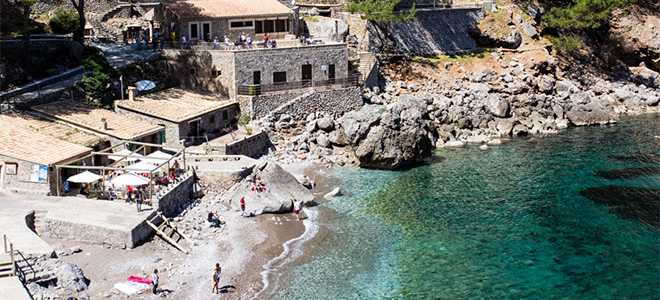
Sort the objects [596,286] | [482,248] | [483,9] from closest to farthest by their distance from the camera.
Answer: [596,286] < [482,248] < [483,9]

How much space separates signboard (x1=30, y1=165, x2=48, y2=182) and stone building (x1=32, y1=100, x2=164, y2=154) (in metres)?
7.33

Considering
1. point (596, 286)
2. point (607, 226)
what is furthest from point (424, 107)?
point (596, 286)

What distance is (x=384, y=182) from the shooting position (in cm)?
5034

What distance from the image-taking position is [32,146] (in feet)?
134

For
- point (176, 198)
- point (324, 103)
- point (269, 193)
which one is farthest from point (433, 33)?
point (176, 198)

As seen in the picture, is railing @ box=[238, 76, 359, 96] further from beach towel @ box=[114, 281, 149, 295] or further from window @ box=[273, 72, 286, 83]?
beach towel @ box=[114, 281, 149, 295]

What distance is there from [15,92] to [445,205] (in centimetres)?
3266

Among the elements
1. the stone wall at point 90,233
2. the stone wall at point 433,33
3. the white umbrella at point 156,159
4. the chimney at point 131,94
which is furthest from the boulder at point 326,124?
the stone wall at point 90,233

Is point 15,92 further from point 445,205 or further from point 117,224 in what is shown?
point 445,205

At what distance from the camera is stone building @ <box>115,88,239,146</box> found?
5069 cm

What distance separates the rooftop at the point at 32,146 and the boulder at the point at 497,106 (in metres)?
39.0

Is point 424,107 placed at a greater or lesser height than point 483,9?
lesser

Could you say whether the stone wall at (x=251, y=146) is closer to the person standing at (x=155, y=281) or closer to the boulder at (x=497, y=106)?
the person standing at (x=155, y=281)

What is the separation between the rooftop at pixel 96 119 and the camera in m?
46.5
